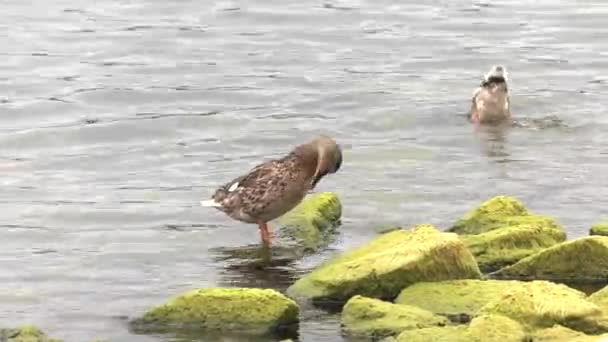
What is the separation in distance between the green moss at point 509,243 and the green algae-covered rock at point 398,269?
0.62m

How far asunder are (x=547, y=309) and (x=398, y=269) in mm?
1247

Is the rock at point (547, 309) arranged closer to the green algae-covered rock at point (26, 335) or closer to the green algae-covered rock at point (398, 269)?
the green algae-covered rock at point (398, 269)

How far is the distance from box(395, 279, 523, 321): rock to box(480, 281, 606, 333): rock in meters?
0.36

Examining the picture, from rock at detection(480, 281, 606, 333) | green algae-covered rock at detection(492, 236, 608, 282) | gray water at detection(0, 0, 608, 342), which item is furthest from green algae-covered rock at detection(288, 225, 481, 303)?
rock at detection(480, 281, 606, 333)

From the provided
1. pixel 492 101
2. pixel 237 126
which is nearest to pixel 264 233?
pixel 237 126

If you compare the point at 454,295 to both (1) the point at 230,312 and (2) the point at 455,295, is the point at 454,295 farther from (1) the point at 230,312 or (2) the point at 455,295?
(1) the point at 230,312

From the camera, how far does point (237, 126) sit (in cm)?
1764

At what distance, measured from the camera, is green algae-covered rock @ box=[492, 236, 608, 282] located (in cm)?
1064

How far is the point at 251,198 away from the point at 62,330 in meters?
2.65

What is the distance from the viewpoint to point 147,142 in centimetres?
1692

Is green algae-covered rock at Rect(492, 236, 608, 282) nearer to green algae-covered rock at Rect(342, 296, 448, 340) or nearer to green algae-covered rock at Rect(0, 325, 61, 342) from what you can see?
green algae-covered rock at Rect(342, 296, 448, 340)

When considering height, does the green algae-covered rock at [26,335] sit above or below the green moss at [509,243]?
below

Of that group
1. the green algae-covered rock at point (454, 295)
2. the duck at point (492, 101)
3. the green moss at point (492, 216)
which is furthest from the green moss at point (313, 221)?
the duck at point (492, 101)

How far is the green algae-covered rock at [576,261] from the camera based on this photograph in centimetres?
1064
